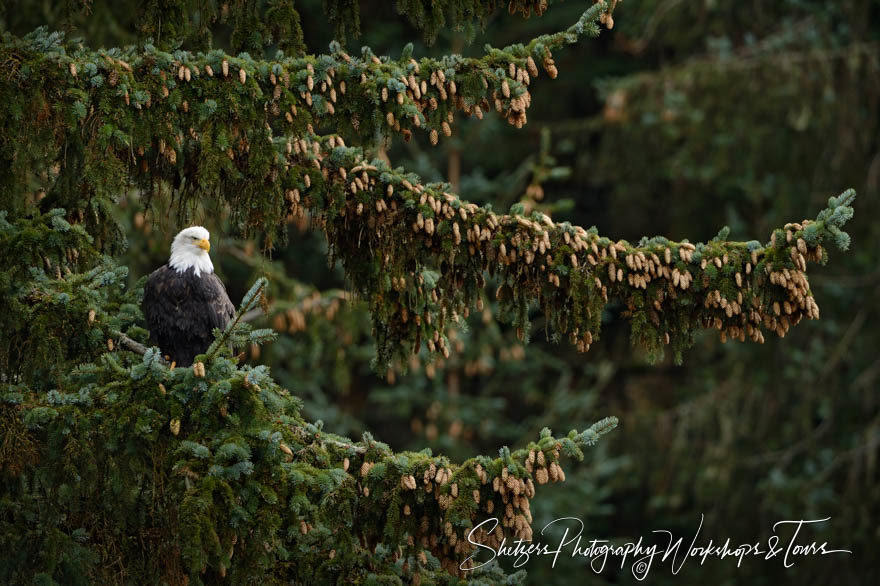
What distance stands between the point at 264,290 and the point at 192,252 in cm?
214

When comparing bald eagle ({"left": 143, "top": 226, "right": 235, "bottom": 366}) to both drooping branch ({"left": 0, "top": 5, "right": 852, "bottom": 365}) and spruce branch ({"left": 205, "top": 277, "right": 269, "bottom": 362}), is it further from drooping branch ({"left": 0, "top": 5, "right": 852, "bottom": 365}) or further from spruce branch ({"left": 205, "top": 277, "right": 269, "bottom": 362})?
spruce branch ({"left": 205, "top": 277, "right": 269, "bottom": 362})

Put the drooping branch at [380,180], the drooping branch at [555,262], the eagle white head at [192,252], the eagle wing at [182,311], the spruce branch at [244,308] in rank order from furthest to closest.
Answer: the eagle white head at [192,252] → the eagle wing at [182,311] → the drooping branch at [555,262] → the drooping branch at [380,180] → the spruce branch at [244,308]

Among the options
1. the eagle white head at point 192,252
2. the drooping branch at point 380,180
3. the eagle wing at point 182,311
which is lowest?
the eagle wing at point 182,311

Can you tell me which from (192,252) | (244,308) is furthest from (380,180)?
(192,252)

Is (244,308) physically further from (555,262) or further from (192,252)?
(192,252)

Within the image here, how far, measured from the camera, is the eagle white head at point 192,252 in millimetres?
6180

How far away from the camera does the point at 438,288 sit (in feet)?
18.0

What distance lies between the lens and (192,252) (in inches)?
247

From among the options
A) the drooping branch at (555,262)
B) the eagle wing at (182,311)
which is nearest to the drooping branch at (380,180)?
the drooping branch at (555,262)

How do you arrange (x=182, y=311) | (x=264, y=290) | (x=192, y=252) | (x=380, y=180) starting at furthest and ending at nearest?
(x=192, y=252)
(x=182, y=311)
(x=380, y=180)
(x=264, y=290)

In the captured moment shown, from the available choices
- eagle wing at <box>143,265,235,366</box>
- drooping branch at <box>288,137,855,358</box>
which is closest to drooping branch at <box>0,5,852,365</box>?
drooping branch at <box>288,137,855,358</box>

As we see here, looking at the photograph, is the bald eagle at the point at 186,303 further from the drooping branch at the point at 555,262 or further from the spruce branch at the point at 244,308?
the spruce branch at the point at 244,308

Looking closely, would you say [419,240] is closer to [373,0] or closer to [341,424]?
[341,424]

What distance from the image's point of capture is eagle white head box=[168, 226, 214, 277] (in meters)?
6.18
